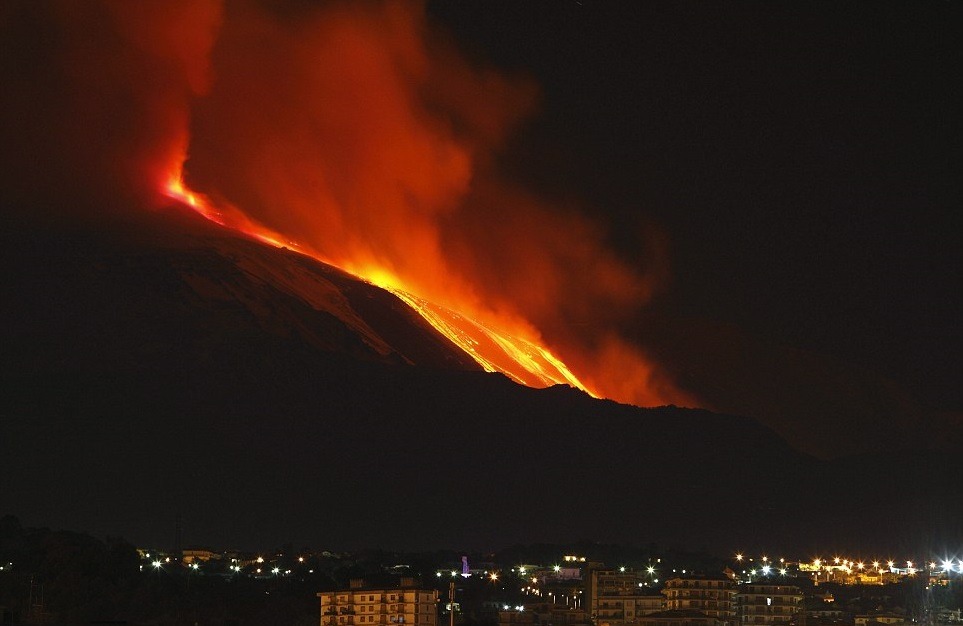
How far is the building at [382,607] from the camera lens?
60.1 meters

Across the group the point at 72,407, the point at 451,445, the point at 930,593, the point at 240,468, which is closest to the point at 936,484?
the point at 451,445

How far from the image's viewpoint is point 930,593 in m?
68.6

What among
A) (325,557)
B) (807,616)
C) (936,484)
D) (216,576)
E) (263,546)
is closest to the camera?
(807,616)

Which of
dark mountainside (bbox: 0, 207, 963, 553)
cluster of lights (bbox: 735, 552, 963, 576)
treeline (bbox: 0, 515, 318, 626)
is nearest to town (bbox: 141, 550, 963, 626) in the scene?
cluster of lights (bbox: 735, 552, 963, 576)

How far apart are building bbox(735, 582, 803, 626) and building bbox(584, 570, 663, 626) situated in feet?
10.5

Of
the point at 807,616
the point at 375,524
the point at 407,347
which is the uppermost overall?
the point at 407,347

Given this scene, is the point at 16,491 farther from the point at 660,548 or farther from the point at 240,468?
the point at 660,548

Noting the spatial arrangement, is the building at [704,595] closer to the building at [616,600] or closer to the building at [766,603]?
the building at [616,600]

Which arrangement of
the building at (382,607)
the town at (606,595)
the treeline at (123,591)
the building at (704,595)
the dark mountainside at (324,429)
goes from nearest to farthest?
the treeline at (123,591)
the building at (382,607)
the town at (606,595)
the building at (704,595)
the dark mountainside at (324,429)

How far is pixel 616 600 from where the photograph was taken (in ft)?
231

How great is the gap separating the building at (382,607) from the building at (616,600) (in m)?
8.52

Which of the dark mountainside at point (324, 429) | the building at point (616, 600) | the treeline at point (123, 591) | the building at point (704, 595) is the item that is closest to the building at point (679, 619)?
the building at point (616, 600)

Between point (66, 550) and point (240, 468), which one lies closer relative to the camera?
point (66, 550)

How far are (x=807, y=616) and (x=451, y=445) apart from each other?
240 ft
